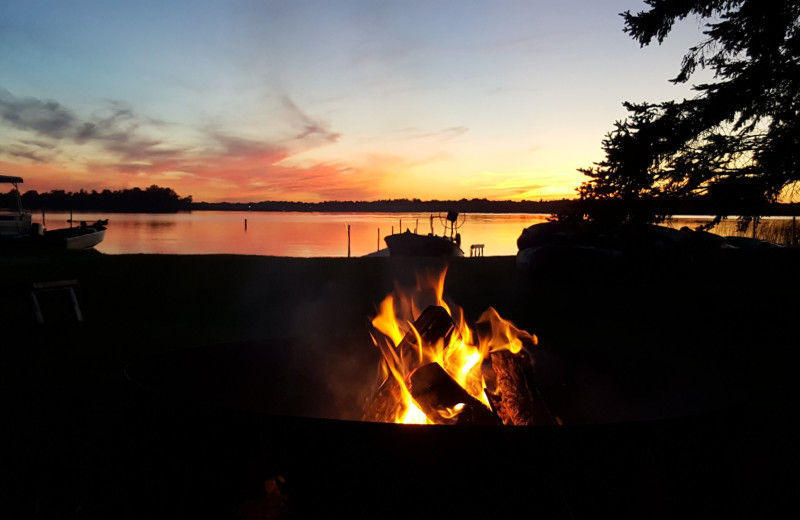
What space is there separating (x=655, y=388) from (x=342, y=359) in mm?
1768

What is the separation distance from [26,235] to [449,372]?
91.2ft

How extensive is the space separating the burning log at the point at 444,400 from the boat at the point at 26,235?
86.4 ft

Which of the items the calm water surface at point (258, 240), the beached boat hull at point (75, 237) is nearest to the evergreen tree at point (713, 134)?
the calm water surface at point (258, 240)

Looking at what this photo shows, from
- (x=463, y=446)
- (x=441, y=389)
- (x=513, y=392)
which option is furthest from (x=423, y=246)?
(x=463, y=446)

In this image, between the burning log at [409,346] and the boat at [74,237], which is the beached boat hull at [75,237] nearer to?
the boat at [74,237]

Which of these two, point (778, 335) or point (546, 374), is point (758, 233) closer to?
point (778, 335)

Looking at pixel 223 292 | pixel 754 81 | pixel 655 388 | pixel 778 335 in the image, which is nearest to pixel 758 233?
pixel 754 81

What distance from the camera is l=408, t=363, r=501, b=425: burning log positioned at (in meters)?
2.23

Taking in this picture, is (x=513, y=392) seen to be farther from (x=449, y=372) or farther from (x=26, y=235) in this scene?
(x=26, y=235)

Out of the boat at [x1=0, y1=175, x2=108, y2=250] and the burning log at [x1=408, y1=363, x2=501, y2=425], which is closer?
the burning log at [x1=408, y1=363, x2=501, y2=425]

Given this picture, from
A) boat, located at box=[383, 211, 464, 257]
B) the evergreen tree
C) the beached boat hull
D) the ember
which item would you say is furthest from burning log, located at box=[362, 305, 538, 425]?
the beached boat hull

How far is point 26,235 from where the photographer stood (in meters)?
24.2

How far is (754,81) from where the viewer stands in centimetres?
1087

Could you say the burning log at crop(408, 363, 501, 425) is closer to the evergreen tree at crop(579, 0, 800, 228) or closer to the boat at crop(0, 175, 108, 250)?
the evergreen tree at crop(579, 0, 800, 228)
